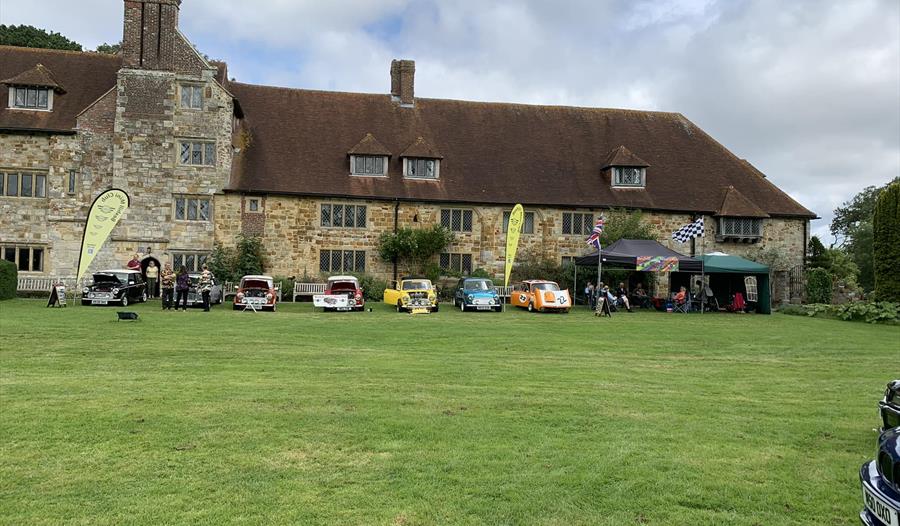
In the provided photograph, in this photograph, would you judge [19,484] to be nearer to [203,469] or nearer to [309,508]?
[203,469]

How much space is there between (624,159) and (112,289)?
24.5 m

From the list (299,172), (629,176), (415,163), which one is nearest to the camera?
(299,172)

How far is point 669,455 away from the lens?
6648 mm

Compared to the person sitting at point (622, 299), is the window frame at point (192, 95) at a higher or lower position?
higher

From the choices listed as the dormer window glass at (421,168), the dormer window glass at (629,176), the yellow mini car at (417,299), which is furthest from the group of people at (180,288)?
the dormer window glass at (629,176)

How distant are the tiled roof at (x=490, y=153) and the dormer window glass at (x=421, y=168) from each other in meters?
0.46

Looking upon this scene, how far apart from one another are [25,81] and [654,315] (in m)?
29.6

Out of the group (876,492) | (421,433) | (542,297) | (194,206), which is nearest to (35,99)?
(194,206)

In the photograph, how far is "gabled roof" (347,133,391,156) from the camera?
3278 cm

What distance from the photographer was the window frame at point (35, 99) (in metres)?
30.9

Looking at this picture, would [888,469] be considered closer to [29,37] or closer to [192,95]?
[192,95]

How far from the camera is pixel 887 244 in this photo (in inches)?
1019

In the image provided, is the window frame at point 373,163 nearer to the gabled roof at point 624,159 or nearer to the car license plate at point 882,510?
the gabled roof at point 624,159

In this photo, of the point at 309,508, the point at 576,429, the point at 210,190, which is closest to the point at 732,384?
the point at 576,429
